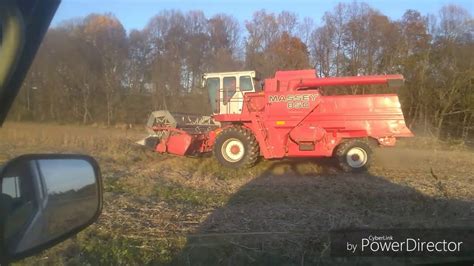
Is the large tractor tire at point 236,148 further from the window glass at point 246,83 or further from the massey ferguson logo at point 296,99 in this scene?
the window glass at point 246,83

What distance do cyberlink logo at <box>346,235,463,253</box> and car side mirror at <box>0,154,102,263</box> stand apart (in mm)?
4112

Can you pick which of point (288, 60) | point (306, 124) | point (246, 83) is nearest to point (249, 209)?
point (306, 124)

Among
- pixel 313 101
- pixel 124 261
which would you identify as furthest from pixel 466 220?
pixel 313 101

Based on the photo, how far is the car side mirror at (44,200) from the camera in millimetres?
1950

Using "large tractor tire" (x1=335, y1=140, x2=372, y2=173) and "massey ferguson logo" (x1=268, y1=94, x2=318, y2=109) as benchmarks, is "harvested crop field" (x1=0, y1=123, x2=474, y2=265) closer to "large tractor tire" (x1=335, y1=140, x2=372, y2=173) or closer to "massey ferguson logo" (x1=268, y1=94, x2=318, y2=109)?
"large tractor tire" (x1=335, y1=140, x2=372, y2=173)

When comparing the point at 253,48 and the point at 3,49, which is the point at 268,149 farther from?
the point at 253,48

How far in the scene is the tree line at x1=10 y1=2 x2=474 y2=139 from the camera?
95.7 ft

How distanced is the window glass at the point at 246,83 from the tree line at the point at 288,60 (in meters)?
11.9

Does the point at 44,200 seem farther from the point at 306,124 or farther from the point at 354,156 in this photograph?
the point at 354,156

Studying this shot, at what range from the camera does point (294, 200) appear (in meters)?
8.71

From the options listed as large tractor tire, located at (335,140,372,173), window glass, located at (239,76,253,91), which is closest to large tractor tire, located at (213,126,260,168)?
window glass, located at (239,76,253,91)

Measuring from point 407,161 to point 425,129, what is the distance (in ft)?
45.0

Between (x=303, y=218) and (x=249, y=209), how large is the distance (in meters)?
0.93

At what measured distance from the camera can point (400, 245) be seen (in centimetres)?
610
